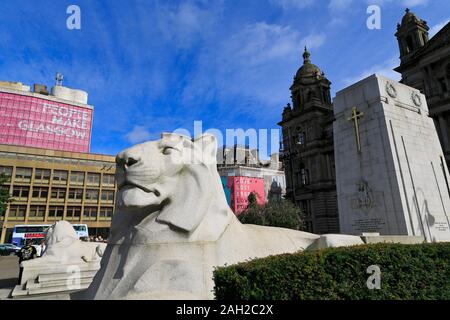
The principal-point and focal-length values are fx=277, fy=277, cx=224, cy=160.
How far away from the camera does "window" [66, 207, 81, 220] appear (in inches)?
1766

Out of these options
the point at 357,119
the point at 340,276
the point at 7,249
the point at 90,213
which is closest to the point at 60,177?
the point at 90,213

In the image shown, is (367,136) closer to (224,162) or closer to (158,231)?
(158,231)

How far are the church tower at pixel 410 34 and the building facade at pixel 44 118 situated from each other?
60.2 m

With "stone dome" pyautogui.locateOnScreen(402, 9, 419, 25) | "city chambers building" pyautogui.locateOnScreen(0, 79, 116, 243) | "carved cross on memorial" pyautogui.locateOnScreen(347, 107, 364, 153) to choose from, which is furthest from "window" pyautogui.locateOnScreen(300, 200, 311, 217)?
"carved cross on memorial" pyautogui.locateOnScreen(347, 107, 364, 153)

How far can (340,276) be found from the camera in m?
2.96

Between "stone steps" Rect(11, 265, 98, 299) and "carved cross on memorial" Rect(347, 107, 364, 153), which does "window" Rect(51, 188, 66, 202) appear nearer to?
"stone steps" Rect(11, 265, 98, 299)

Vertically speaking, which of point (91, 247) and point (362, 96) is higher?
point (362, 96)

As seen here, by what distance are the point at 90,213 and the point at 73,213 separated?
2.51 meters

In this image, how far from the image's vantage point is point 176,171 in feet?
12.4

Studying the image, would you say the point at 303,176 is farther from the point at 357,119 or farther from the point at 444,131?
the point at 357,119

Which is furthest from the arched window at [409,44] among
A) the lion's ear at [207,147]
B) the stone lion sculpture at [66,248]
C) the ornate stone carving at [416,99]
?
the stone lion sculpture at [66,248]

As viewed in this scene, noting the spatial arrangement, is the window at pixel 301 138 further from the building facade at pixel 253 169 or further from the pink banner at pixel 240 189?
the pink banner at pixel 240 189
